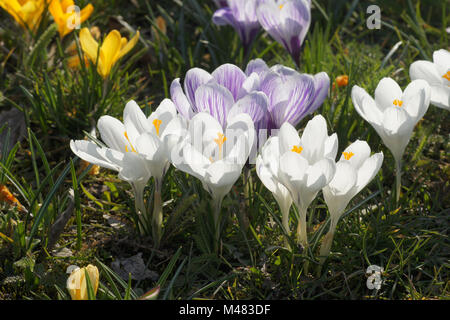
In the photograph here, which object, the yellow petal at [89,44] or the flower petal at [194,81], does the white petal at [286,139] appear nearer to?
the flower petal at [194,81]

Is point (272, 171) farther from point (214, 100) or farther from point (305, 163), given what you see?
point (214, 100)

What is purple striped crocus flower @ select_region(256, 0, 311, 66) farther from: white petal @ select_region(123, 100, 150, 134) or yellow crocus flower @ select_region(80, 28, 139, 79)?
white petal @ select_region(123, 100, 150, 134)

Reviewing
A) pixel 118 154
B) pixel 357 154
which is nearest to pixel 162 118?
pixel 118 154

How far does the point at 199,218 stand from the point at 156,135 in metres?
0.26

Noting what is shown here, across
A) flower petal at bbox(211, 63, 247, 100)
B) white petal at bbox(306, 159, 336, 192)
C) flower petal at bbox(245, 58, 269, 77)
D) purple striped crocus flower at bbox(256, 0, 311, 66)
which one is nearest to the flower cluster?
purple striped crocus flower at bbox(256, 0, 311, 66)

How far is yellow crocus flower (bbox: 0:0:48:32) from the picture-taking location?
2.16m

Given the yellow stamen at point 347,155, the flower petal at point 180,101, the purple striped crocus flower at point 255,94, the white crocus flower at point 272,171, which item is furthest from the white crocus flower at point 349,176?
the flower petal at point 180,101

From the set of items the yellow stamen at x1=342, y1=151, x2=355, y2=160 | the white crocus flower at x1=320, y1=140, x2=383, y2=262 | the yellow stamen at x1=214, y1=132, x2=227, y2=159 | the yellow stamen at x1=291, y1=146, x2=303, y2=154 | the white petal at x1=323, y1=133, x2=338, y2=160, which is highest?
the yellow stamen at x1=214, y1=132, x2=227, y2=159

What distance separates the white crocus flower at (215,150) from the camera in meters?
1.36

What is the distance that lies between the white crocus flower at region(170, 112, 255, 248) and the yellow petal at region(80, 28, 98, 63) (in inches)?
28.7

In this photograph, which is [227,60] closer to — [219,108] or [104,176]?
[104,176]

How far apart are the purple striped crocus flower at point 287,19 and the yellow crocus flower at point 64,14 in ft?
2.28

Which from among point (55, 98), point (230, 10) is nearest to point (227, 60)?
point (230, 10)

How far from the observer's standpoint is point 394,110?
59.9 inches
